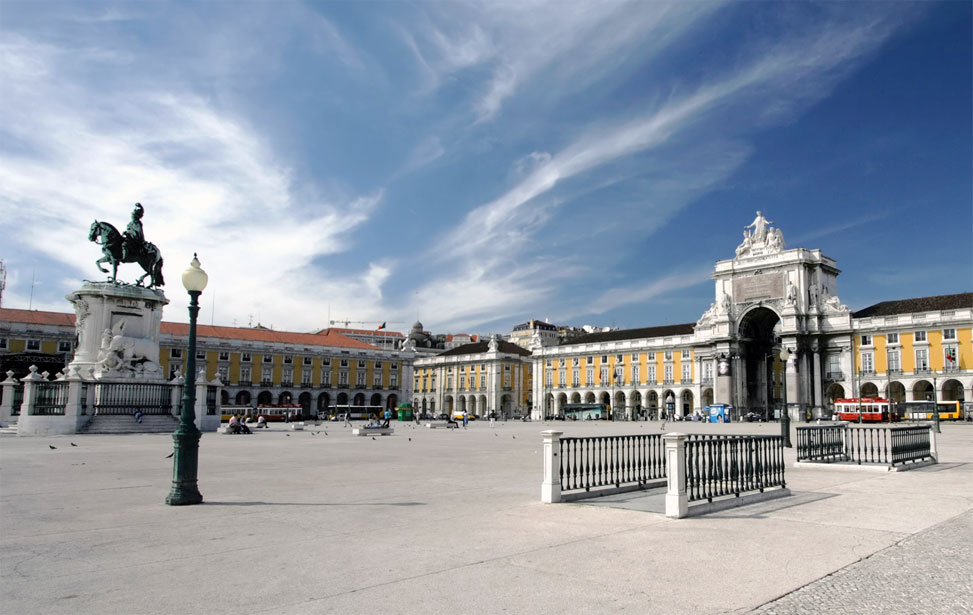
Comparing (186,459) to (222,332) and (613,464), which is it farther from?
(222,332)

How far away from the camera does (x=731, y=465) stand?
10.9m

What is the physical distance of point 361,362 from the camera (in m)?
107

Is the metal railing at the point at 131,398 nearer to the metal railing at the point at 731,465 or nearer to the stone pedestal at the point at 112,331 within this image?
the stone pedestal at the point at 112,331

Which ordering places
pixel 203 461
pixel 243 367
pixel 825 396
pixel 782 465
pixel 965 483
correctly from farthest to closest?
1. pixel 243 367
2. pixel 825 396
3. pixel 203 461
4. pixel 965 483
5. pixel 782 465

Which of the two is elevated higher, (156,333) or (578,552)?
(156,333)

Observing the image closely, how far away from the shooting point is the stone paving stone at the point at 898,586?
5508mm

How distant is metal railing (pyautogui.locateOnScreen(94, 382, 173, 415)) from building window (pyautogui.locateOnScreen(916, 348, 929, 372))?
74194 mm

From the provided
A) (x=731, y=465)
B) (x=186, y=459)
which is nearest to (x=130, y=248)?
(x=186, y=459)

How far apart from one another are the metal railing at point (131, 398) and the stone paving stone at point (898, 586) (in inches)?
1358

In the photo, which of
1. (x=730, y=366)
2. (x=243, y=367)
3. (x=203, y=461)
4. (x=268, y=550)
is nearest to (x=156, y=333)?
(x=203, y=461)

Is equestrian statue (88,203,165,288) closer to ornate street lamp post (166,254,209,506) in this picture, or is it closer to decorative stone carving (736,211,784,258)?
ornate street lamp post (166,254,209,506)

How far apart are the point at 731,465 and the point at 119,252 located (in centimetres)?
3441

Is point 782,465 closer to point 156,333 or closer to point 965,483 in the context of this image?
point 965,483

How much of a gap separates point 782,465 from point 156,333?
33238 mm
